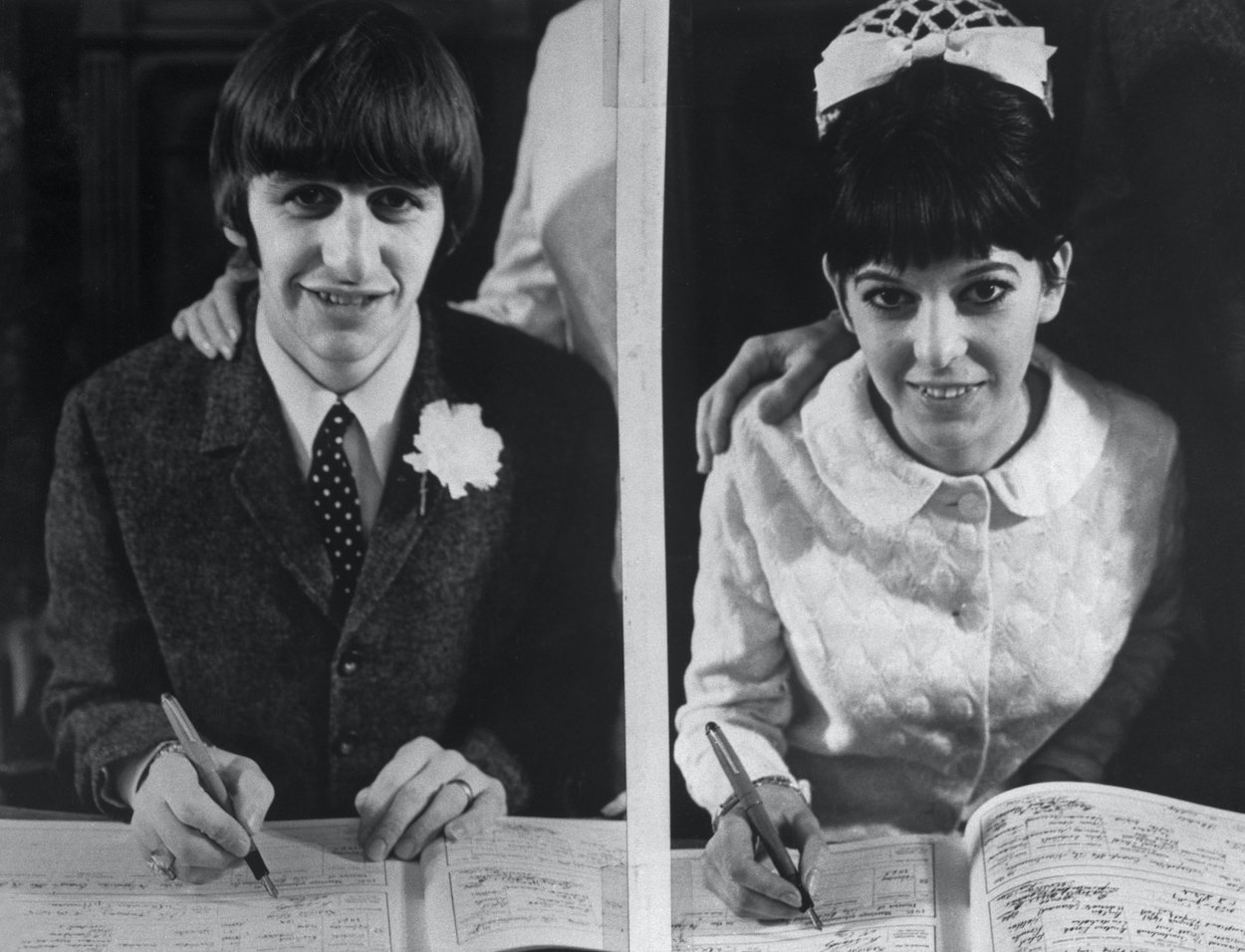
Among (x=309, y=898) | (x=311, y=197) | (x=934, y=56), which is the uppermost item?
(x=934, y=56)

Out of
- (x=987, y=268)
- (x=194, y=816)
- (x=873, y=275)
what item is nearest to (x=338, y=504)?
(x=194, y=816)

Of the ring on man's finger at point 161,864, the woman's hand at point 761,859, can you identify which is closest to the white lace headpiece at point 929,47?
the woman's hand at point 761,859

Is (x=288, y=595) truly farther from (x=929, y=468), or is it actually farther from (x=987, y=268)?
(x=987, y=268)

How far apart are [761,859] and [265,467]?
2.02ft

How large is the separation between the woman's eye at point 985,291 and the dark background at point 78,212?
729 mm

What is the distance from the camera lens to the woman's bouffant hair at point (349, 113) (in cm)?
135

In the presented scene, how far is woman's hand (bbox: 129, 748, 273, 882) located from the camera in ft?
4.43

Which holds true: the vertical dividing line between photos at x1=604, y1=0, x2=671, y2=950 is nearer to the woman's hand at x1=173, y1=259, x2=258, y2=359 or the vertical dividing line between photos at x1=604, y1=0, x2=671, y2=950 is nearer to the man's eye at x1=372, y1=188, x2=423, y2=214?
the man's eye at x1=372, y1=188, x2=423, y2=214

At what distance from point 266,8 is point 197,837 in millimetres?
809

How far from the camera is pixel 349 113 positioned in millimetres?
1348

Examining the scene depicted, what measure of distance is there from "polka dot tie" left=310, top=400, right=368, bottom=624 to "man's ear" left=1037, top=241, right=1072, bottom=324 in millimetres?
687

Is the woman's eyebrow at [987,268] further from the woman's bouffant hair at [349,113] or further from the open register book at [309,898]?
the open register book at [309,898]

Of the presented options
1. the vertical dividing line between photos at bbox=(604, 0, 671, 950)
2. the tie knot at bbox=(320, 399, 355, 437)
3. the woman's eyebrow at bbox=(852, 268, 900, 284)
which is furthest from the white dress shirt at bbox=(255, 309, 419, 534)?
the woman's eyebrow at bbox=(852, 268, 900, 284)

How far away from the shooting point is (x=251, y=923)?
136cm
